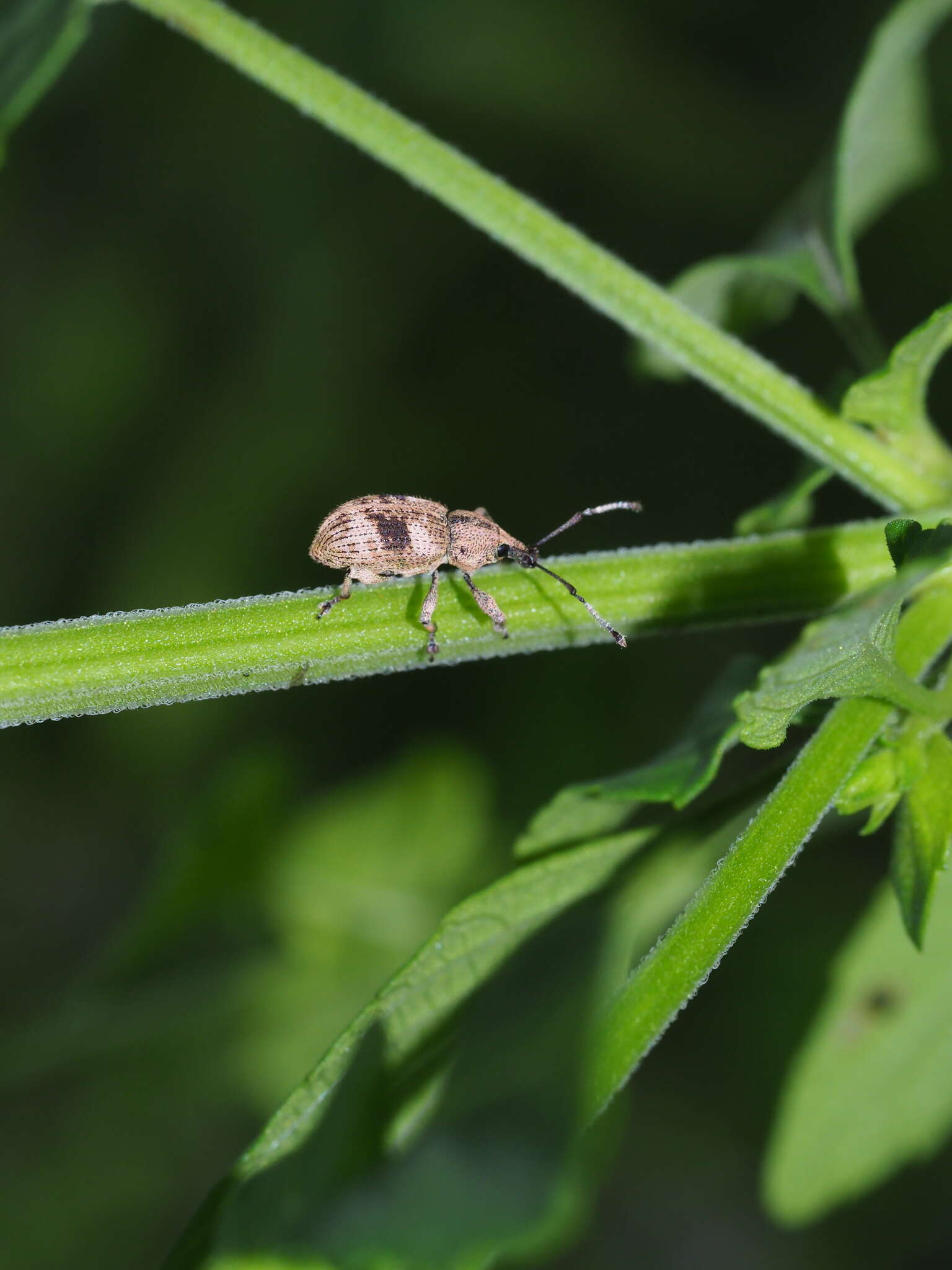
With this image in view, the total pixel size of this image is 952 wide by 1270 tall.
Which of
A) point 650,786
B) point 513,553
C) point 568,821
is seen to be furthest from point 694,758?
point 513,553

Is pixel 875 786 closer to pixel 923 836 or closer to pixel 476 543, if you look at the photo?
pixel 923 836

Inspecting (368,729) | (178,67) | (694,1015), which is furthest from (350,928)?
(178,67)

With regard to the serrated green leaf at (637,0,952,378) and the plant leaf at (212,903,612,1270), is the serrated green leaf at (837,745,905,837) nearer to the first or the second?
the plant leaf at (212,903,612,1270)

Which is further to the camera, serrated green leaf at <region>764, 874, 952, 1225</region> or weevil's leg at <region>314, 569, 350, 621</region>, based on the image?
serrated green leaf at <region>764, 874, 952, 1225</region>

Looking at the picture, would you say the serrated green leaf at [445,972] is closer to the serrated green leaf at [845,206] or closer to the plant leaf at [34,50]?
the serrated green leaf at [845,206]

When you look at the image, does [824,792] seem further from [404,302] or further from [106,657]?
[404,302]

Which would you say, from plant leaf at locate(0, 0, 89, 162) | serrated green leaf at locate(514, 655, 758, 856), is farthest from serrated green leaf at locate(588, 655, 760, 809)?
plant leaf at locate(0, 0, 89, 162)
